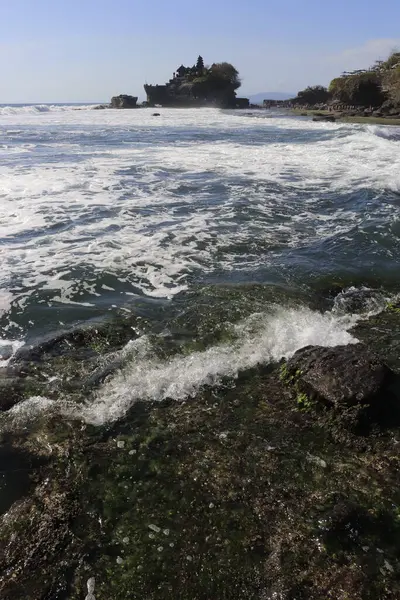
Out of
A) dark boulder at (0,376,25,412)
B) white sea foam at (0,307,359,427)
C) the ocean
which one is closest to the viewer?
white sea foam at (0,307,359,427)

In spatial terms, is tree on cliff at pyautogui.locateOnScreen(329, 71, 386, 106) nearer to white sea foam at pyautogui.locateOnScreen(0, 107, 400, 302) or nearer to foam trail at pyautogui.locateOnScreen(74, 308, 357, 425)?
white sea foam at pyautogui.locateOnScreen(0, 107, 400, 302)

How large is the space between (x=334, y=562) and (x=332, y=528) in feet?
0.95

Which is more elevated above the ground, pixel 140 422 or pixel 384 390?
pixel 384 390

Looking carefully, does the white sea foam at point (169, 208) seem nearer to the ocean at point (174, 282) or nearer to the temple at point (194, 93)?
the ocean at point (174, 282)

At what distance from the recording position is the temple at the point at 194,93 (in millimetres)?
101188

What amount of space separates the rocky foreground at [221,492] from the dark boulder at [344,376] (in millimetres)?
17

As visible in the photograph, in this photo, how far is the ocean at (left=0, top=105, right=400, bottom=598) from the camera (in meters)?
5.51

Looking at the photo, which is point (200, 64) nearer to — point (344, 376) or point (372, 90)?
point (372, 90)

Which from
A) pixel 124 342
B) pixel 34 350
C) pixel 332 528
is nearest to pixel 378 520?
pixel 332 528

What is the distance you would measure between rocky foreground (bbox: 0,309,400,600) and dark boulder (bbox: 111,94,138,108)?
106743mm

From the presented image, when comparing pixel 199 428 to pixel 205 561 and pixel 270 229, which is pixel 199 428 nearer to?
pixel 205 561

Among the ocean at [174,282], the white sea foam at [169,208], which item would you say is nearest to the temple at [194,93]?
the white sea foam at [169,208]

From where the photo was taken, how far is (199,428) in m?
4.80

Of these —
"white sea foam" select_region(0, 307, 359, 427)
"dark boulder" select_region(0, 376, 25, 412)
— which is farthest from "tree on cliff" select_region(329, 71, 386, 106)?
"dark boulder" select_region(0, 376, 25, 412)
